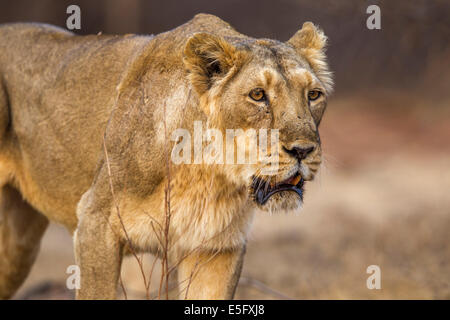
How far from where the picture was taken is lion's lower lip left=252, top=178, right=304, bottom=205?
151 inches

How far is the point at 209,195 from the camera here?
4219 mm

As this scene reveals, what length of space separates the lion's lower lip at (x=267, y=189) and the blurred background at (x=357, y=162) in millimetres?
228

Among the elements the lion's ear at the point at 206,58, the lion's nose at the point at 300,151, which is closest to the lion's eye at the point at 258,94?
the lion's ear at the point at 206,58

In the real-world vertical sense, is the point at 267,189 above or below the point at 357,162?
above

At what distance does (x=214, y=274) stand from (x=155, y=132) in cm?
105

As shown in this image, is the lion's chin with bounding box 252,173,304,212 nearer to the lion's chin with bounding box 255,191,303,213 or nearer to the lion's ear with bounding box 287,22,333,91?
the lion's chin with bounding box 255,191,303,213

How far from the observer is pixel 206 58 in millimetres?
3984

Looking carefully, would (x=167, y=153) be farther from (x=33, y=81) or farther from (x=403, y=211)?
(x=403, y=211)

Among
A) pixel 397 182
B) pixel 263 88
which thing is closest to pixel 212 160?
pixel 263 88

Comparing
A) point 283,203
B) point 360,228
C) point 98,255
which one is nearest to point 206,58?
point 283,203

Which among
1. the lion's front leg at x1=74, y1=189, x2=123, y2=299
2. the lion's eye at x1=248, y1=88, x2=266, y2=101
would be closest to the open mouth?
the lion's eye at x1=248, y1=88, x2=266, y2=101

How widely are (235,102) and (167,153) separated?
47 centimetres

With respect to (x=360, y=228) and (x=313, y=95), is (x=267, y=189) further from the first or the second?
(x=360, y=228)

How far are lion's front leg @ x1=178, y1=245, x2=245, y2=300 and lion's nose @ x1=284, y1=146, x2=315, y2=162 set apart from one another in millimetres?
1115
